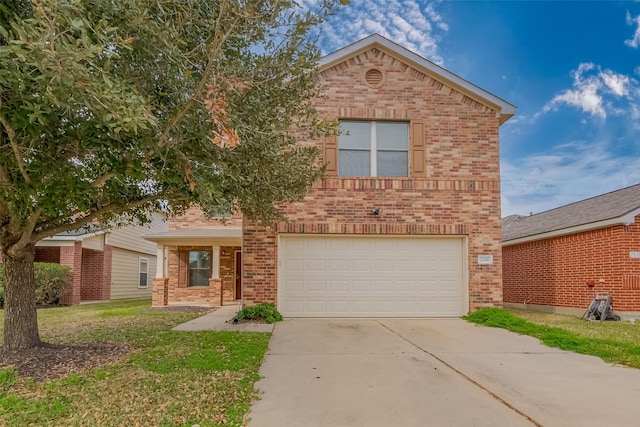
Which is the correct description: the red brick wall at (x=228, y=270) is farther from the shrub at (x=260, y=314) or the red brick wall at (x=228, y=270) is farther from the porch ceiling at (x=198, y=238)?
the shrub at (x=260, y=314)

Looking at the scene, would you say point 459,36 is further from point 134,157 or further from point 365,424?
point 365,424

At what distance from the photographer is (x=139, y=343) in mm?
6965

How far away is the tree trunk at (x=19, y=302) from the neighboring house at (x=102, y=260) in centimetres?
863

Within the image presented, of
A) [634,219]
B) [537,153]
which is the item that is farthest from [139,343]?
[537,153]

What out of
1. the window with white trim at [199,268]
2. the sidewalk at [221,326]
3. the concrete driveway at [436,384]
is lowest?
the sidewalk at [221,326]

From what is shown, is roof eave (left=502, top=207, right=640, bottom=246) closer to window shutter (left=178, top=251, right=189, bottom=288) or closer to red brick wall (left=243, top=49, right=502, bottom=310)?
red brick wall (left=243, top=49, right=502, bottom=310)

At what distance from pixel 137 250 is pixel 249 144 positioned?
1864 cm

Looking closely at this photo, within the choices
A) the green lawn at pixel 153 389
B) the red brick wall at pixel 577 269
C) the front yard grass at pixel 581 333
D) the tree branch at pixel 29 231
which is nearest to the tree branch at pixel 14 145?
the tree branch at pixel 29 231

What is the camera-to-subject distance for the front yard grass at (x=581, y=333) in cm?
644

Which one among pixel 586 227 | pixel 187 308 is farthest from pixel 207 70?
pixel 586 227

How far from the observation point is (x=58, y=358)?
5.60 meters

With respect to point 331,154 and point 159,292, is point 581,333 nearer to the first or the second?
point 331,154

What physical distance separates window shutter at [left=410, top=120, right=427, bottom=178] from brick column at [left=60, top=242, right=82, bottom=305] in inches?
518

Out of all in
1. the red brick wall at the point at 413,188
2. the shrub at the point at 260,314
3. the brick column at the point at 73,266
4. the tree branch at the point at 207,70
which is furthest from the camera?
the brick column at the point at 73,266
